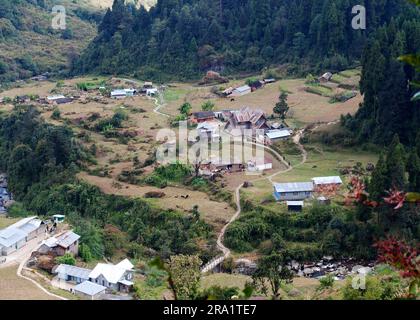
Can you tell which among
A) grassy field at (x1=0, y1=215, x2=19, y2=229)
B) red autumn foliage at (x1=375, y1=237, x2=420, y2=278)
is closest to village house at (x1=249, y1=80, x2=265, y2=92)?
grassy field at (x1=0, y1=215, x2=19, y2=229)

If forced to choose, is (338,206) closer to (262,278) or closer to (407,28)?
(262,278)

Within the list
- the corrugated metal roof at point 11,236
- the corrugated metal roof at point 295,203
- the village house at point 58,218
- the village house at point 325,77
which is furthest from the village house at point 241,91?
the corrugated metal roof at point 11,236

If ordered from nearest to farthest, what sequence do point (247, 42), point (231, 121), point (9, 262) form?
point (9, 262)
point (231, 121)
point (247, 42)

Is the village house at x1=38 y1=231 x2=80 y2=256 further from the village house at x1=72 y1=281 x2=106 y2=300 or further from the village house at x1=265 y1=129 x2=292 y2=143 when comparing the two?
the village house at x1=265 y1=129 x2=292 y2=143

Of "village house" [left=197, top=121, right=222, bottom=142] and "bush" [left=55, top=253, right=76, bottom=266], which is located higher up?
"village house" [left=197, top=121, right=222, bottom=142]

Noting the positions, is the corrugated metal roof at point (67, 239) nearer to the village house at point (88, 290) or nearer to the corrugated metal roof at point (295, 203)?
the village house at point (88, 290)
